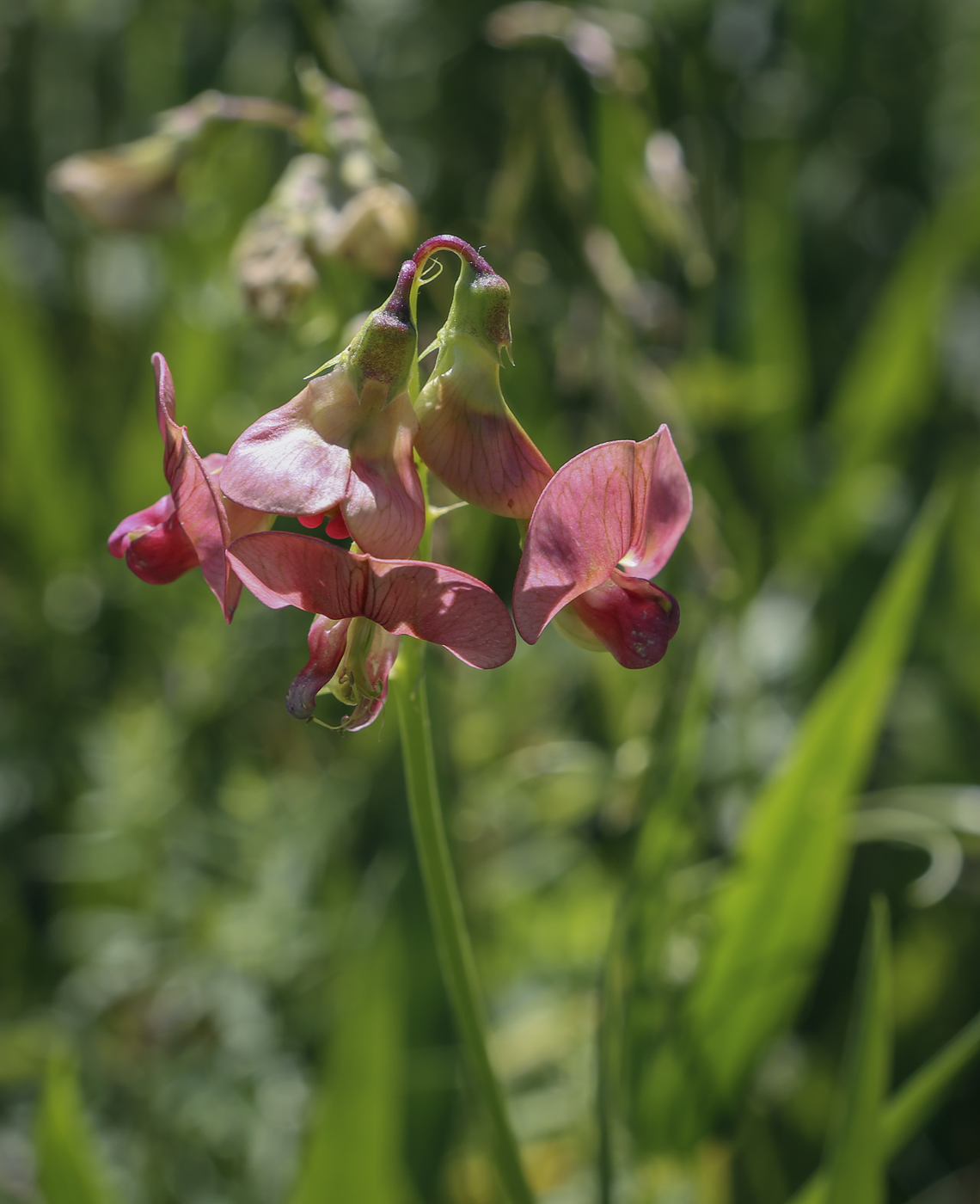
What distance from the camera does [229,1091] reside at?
1.16 metres

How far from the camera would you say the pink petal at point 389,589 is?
519 mm

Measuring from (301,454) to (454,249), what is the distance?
0.40 feet

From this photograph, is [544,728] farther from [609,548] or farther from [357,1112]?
[609,548]

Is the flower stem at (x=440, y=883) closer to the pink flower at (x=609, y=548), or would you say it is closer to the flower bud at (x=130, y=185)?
the pink flower at (x=609, y=548)

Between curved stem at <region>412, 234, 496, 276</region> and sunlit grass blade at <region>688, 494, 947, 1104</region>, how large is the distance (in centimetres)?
56

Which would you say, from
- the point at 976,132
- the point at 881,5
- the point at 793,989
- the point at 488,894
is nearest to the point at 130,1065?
the point at 488,894

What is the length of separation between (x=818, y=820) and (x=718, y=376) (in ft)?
2.33

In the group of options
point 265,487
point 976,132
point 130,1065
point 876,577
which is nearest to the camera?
point 265,487

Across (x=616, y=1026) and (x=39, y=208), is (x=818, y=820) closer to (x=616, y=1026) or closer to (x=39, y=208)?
(x=616, y=1026)

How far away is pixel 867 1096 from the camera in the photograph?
743mm

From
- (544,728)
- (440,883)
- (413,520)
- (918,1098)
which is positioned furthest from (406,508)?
(544,728)

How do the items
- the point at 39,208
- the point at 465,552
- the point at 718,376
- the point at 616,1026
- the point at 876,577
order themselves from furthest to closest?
the point at 39,208
the point at 876,577
the point at 718,376
the point at 465,552
the point at 616,1026

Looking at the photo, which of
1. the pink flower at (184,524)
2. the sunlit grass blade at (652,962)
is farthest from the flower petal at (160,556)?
the sunlit grass blade at (652,962)

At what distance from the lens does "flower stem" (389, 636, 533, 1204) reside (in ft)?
1.97
